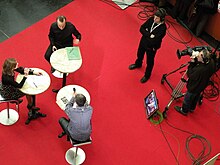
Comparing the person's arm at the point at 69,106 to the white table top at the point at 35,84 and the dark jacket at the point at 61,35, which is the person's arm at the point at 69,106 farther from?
the dark jacket at the point at 61,35

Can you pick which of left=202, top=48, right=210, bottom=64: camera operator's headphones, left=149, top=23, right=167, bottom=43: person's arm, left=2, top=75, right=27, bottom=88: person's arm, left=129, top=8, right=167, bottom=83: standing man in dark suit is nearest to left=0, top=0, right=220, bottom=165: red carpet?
left=129, top=8, right=167, bottom=83: standing man in dark suit

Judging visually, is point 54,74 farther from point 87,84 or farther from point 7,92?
point 7,92

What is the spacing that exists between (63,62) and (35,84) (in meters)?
0.64

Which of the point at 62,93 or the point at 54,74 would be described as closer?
the point at 62,93

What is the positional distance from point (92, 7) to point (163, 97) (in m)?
2.67

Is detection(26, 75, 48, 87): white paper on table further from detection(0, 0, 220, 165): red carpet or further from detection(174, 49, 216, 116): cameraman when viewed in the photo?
detection(174, 49, 216, 116): cameraman

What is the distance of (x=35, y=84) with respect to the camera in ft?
17.4

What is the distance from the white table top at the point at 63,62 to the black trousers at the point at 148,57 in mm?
1208

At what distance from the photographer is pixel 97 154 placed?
5.61m

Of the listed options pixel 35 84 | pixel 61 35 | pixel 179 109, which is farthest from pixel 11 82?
pixel 179 109

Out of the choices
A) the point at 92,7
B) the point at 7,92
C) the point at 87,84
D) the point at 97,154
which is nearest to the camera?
the point at 7,92

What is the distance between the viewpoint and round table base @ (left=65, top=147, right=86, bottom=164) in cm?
545

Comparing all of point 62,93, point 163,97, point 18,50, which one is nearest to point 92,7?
point 18,50

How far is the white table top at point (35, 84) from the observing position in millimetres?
5192
